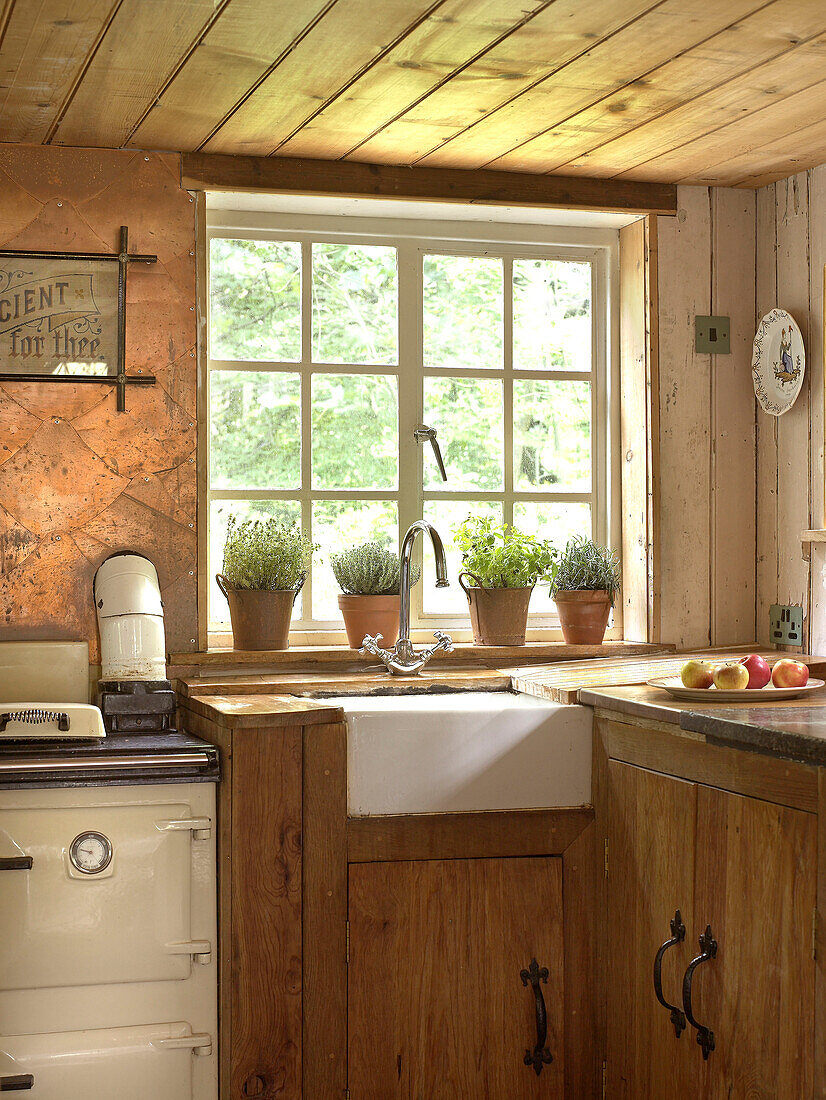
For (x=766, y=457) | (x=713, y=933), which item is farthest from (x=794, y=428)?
(x=713, y=933)

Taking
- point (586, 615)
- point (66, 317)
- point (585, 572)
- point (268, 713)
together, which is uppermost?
point (66, 317)

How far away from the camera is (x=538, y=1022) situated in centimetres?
232

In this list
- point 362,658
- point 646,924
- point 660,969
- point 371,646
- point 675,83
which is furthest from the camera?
point 362,658

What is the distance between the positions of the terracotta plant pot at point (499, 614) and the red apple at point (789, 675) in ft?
2.75

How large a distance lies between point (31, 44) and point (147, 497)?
3.39ft

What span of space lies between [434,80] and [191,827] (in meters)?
1.55

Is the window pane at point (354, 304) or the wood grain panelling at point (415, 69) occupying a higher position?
the wood grain panelling at point (415, 69)

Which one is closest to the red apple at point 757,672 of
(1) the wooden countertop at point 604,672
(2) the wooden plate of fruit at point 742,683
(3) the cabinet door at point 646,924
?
(2) the wooden plate of fruit at point 742,683

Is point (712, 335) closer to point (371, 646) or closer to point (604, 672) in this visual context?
point (604, 672)

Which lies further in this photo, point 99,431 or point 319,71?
point 99,431

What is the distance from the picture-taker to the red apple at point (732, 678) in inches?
87.9

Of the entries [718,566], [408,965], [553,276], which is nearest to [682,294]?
[553,276]

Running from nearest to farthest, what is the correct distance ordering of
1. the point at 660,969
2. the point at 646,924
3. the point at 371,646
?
the point at 660,969 → the point at 646,924 → the point at 371,646

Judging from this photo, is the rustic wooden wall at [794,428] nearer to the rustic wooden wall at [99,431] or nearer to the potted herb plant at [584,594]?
the potted herb plant at [584,594]
